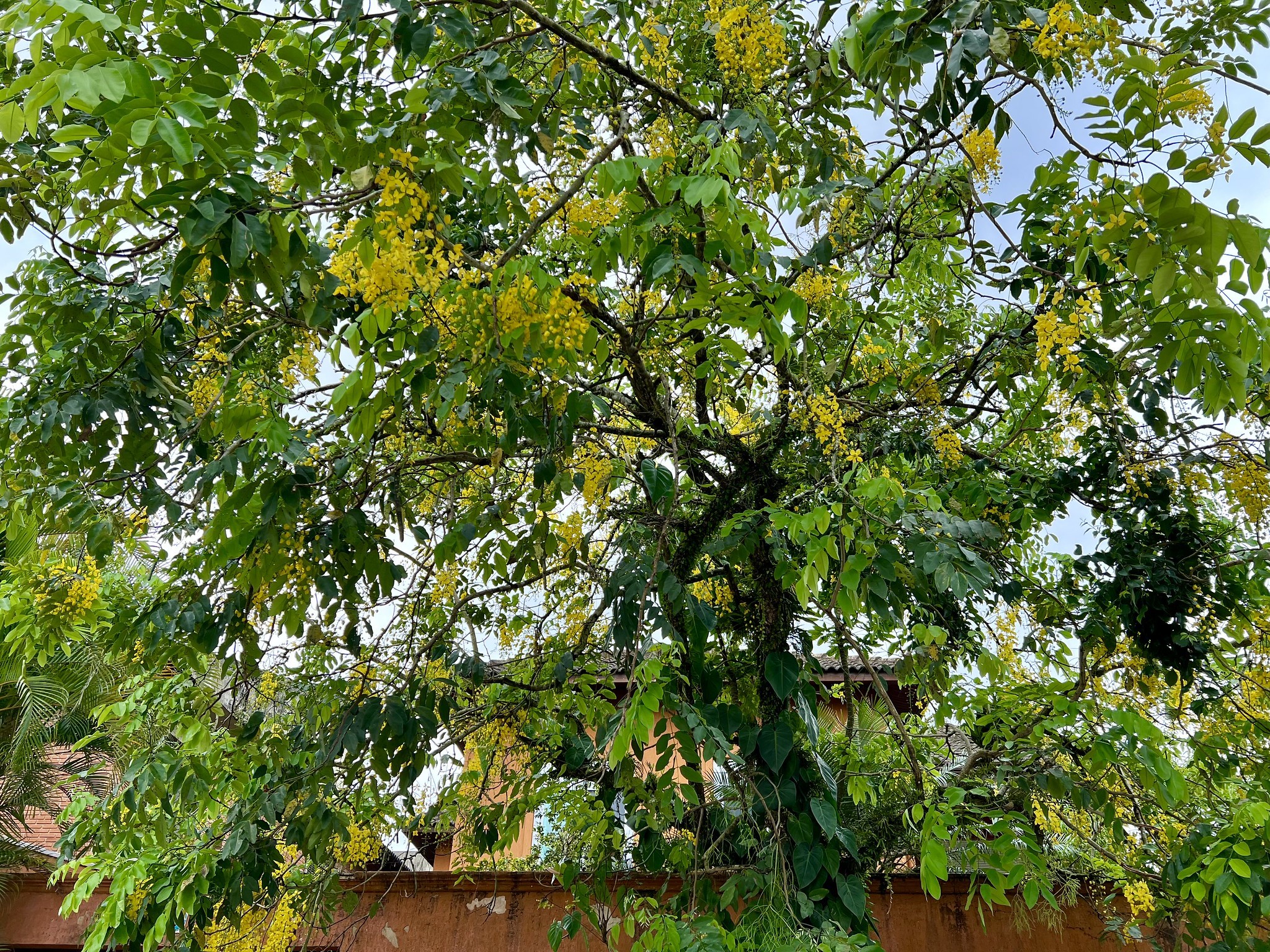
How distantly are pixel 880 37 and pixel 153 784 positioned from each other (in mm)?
2748

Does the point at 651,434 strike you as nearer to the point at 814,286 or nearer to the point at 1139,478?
the point at 814,286

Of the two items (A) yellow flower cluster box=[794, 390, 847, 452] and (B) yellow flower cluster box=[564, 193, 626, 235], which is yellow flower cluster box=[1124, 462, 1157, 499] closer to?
(A) yellow flower cluster box=[794, 390, 847, 452]

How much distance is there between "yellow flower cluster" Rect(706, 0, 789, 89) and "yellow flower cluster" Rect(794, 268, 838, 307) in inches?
22.3

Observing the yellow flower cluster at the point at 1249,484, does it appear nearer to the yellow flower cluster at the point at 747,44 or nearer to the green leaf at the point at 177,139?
the yellow flower cluster at the point at 747,44

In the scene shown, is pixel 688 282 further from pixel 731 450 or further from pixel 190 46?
pixel 190 46

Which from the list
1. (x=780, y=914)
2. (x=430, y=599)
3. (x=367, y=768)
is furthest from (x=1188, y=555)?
(x=367, y=768)

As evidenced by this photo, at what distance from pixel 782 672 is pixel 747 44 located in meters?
1.77

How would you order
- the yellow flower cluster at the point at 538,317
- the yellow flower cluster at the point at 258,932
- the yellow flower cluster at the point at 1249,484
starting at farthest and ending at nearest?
the yellow flower cluster at the point at 258,932 < the yellow flower cluster at the point at 1249,484 < the yellow flower cluster at the point at 538,317

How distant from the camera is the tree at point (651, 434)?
5.61 ft

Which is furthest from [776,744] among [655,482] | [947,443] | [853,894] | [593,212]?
[593,212]

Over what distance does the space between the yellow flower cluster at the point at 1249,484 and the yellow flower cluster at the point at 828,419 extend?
1448 millimetres

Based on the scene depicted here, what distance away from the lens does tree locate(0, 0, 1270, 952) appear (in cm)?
171

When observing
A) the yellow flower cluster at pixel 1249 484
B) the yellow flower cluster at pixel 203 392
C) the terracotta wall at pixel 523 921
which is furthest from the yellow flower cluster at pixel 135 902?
the yellow flower cluster at pixel 1249 484

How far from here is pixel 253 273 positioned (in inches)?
62.1
